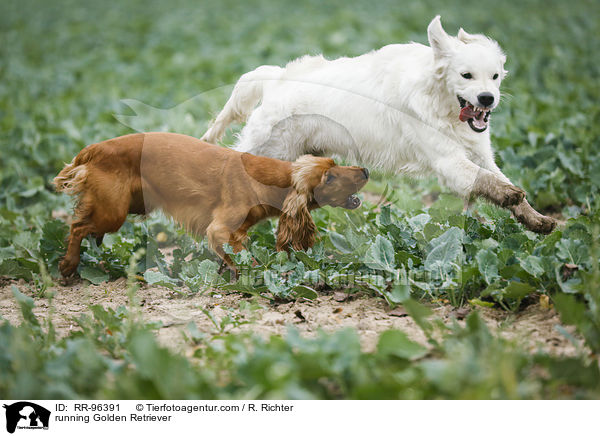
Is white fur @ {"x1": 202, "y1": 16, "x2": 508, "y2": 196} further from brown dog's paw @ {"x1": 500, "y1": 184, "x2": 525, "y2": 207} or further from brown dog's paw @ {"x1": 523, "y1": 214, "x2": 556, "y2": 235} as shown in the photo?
brown dog's paw @ {"x1": 523, "y1": 214, "x2": 556, "y2": 235}

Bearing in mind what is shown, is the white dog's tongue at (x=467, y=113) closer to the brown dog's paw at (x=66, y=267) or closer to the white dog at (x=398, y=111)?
the white dog at (x=398, y=111)

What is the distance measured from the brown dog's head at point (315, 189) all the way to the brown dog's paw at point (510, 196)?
2.55 feet

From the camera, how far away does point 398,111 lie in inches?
159

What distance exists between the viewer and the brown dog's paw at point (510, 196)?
3654mm

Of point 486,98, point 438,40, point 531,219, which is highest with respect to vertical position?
point 438,40

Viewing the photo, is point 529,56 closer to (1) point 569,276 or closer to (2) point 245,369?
(1) point 569,276

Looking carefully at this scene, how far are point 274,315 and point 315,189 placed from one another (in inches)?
29.7

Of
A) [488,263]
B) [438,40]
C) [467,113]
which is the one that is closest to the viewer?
[488,263]

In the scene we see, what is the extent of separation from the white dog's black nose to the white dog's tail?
1.35 meters

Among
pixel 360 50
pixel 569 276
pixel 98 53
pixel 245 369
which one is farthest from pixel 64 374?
pixel 98 53

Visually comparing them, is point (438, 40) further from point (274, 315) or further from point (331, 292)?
point (274, 315)

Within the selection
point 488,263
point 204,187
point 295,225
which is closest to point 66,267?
point 204,187

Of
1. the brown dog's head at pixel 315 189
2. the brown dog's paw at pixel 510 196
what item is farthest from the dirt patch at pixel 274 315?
the brown dog's paw at pixel 510 196
